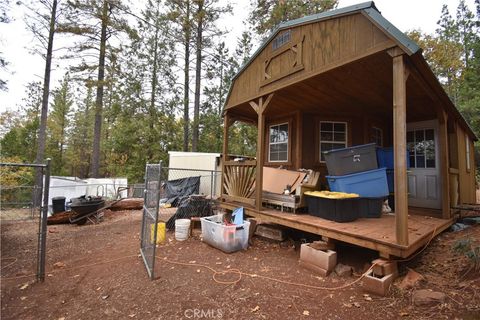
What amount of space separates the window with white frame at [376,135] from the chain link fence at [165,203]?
15.8 ft

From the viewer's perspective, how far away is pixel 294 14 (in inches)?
498

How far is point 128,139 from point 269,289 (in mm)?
Result: 15942

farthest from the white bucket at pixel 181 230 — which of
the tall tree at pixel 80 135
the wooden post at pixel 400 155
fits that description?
the tall tree at pixel 80 135

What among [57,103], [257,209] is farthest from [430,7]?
[57,103]

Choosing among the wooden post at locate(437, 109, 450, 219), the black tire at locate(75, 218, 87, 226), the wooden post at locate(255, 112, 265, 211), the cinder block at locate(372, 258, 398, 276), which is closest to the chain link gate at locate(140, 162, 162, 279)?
the wooden post at locate(255, 112, 265, 211)

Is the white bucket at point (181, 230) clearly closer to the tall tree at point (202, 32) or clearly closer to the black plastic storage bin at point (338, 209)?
the black plastic storage bin at point (338, 209)

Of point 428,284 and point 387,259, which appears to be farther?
point 387,259

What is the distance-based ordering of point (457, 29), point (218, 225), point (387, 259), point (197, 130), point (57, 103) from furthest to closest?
1. point (57, 103)
2. point (457, 29)
3. point (197, 130)
4. point (218, 225)
5. point (387, 259)

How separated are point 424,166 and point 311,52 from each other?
404cm

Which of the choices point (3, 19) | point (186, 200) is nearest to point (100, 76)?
point (3, 19)

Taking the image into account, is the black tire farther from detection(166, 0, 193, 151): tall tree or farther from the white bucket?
detection(166, 0, 193, 151): tall tree

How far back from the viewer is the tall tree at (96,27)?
1194 cm

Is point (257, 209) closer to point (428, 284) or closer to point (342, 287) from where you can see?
point (342, 287)

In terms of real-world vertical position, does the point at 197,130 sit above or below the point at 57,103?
below
